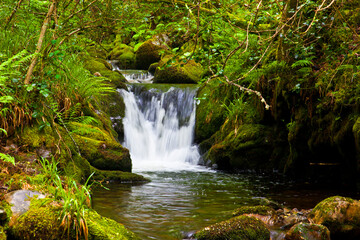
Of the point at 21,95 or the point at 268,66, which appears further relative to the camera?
the point at 268,66

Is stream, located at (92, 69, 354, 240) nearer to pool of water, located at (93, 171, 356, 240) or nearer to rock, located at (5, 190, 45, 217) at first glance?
pool of water, located at (93, 171, 356, 240)

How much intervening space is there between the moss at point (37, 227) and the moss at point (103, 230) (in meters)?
0.28

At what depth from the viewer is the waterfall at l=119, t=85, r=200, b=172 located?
1180 cm

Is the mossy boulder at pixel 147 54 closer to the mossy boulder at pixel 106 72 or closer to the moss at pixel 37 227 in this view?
the mossy boulder at pixel 106 72

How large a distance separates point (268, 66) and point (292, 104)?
1114mm

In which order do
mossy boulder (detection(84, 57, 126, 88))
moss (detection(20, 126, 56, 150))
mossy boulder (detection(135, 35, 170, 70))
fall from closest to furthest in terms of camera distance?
moss (detection(20, 126, 56, 150)) → mossy boulder (detection(84, 57, 126, 88)) → mossy boulder (detection(135, 35, 170, 70))

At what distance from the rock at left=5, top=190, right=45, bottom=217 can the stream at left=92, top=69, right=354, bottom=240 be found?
4.86ft

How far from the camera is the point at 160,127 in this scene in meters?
13.0

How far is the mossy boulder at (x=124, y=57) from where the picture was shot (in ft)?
66.8

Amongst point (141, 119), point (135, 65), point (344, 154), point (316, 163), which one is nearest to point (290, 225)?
point (344, 154)

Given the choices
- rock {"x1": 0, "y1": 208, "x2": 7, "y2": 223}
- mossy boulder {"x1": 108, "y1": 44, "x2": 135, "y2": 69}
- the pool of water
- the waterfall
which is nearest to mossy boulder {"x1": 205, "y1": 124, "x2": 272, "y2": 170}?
the pool of water

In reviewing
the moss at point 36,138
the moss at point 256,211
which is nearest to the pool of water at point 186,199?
the moss at point 256,211

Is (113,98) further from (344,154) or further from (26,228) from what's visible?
(26,228)

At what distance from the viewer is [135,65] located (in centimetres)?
2017
